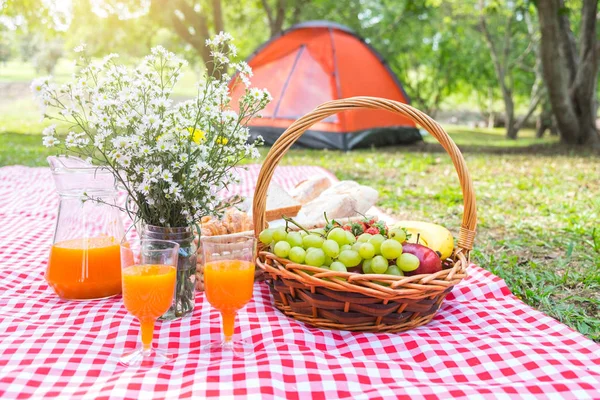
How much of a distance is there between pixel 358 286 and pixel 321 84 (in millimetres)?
7237

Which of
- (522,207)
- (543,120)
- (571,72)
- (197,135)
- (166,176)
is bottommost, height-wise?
(522,207)

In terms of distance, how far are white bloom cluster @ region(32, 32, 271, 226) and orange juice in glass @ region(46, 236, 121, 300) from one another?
0.83 ft

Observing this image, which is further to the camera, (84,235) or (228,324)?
(84,235)

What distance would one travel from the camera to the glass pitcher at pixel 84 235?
191 cm

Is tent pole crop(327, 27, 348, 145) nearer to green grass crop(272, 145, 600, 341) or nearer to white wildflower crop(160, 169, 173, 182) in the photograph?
green grass crop(272, 145, 600, 341)

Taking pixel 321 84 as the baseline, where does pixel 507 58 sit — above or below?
above

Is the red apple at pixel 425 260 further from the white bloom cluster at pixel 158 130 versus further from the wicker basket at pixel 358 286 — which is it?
the white bloom cluster at pixel 158 130

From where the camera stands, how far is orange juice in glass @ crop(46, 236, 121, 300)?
1927 mm

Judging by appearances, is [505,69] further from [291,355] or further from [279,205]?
[291,355]

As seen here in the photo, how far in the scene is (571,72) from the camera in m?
8.85

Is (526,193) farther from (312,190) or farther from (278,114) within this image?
(278,114)

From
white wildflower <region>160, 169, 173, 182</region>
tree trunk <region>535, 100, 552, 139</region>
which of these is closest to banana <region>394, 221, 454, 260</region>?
white wildflower <region>160, 169, 173, 182</region>

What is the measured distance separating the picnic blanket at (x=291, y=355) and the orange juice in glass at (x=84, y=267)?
51 millimetres

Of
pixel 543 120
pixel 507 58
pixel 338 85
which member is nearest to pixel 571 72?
pixel 338 85
